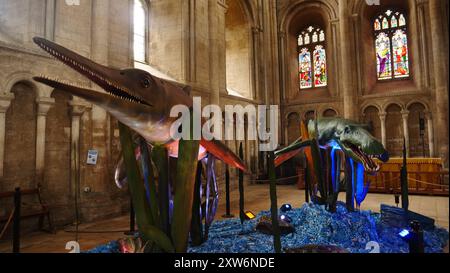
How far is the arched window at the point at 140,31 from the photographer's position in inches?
396

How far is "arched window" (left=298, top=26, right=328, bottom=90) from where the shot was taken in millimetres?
15641

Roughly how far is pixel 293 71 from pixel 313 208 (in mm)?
12263

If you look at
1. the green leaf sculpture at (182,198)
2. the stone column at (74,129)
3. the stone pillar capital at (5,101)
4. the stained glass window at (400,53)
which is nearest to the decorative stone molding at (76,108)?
the stone column at (74,129)

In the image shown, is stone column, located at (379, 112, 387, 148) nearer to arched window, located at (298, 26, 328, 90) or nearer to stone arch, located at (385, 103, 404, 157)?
stone arch, located at (385, 103, 404, 157)

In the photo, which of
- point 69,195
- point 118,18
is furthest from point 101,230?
point 118,18

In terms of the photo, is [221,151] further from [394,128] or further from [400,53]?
[400,53]

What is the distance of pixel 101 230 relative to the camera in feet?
18.0

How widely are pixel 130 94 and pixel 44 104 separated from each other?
426cm

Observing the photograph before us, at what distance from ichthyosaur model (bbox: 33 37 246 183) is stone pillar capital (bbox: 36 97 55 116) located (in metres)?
3.56

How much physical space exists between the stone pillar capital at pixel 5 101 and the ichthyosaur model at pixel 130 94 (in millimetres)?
3317

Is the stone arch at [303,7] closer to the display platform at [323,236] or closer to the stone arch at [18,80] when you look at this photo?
the display platform at [323,236]

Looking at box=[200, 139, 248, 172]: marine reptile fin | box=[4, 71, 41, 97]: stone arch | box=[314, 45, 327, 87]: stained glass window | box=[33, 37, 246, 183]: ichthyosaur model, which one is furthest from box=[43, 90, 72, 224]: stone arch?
box=[314, 45, 327, 87]: stained glass window

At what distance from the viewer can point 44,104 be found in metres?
5.70

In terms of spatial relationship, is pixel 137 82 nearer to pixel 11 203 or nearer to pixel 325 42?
pixel 11 203
